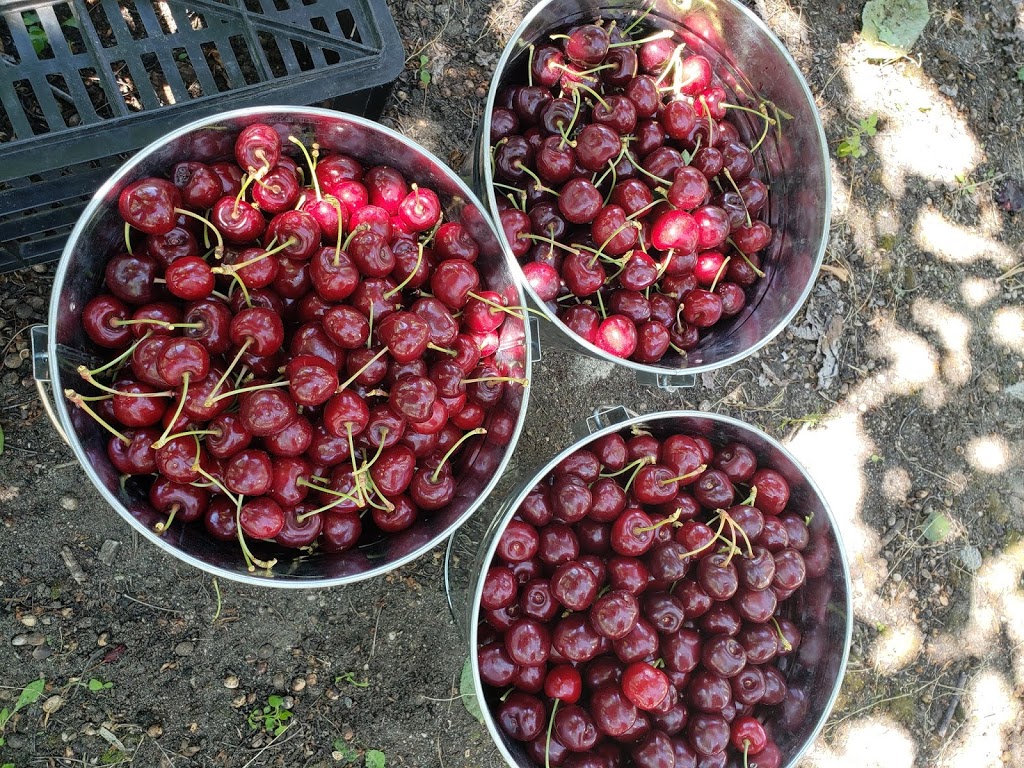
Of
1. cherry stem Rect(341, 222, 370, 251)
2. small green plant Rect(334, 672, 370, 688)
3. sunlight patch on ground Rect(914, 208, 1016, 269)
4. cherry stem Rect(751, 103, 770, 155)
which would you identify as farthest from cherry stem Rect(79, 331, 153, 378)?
sunlight patch on ground Rect(914, 208, 1016, 269)

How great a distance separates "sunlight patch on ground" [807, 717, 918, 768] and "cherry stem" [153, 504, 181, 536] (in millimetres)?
2788

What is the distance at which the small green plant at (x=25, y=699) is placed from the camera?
2.52m

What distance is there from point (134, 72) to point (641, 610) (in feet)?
6.82

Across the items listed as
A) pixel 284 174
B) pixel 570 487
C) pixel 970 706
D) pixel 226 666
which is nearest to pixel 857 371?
pixel 970 706

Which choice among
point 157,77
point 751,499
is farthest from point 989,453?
point 157,77

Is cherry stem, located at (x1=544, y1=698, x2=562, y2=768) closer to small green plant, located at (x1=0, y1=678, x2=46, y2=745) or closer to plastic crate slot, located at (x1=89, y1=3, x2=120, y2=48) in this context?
small green plant, located at (x1=0, y1=678, x2=46, y2=745)

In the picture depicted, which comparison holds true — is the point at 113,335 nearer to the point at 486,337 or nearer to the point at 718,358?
the point at 486,337

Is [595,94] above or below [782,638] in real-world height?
above

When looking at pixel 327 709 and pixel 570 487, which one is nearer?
pixel 570 487

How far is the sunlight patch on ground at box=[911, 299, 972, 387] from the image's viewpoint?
3.45 metres

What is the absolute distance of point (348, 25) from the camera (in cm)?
228

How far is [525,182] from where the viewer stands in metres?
2.34

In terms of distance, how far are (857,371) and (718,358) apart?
134 cm

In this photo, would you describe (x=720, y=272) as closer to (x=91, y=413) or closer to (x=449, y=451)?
(x=449, y=451)
